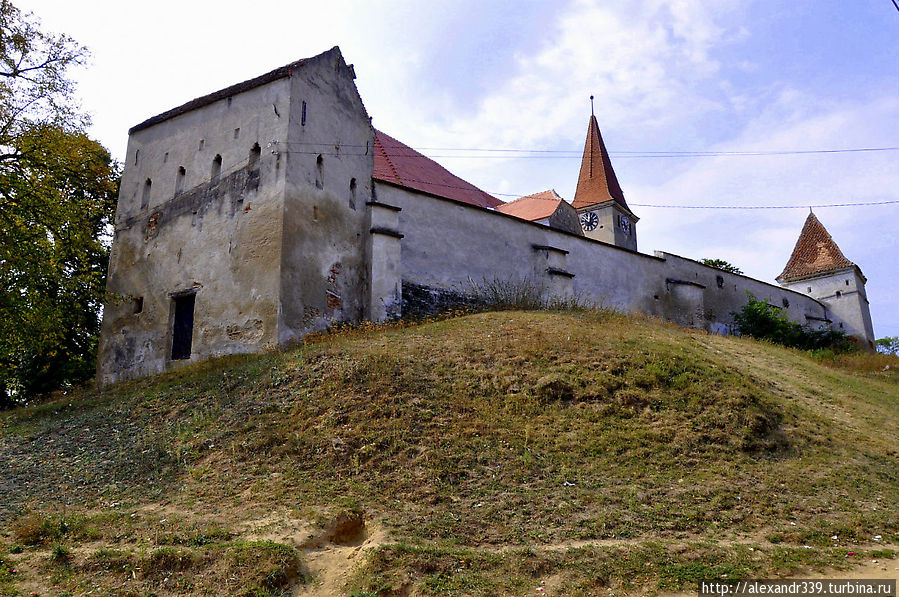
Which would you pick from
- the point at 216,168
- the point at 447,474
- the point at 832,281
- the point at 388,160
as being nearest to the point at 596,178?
the point at 832,281

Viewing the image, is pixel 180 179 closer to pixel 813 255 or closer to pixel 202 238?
pixel 202 238

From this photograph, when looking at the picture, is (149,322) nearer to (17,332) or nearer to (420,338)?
(17,332)

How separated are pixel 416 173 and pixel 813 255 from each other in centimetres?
2247

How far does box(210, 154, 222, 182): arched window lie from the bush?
1886 cm

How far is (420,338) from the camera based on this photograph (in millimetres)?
13078

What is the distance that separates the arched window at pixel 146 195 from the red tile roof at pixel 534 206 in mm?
13034

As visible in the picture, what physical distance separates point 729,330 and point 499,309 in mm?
12572

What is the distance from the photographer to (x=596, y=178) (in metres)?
35.1

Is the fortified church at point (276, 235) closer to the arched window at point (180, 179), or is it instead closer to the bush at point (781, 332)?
the arched window at point (180, 179)

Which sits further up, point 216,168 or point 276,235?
point 216,168

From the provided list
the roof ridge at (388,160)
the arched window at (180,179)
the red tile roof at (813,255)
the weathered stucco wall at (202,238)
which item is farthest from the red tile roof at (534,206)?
the red tile roof at (813,255)

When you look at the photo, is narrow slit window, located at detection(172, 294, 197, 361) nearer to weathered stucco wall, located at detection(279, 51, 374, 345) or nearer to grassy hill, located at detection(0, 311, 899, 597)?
grassy hill, located at detection(0, 311, 899, 597)

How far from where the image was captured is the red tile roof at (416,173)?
2070 centimetres

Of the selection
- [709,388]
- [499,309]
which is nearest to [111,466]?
[709,388]
